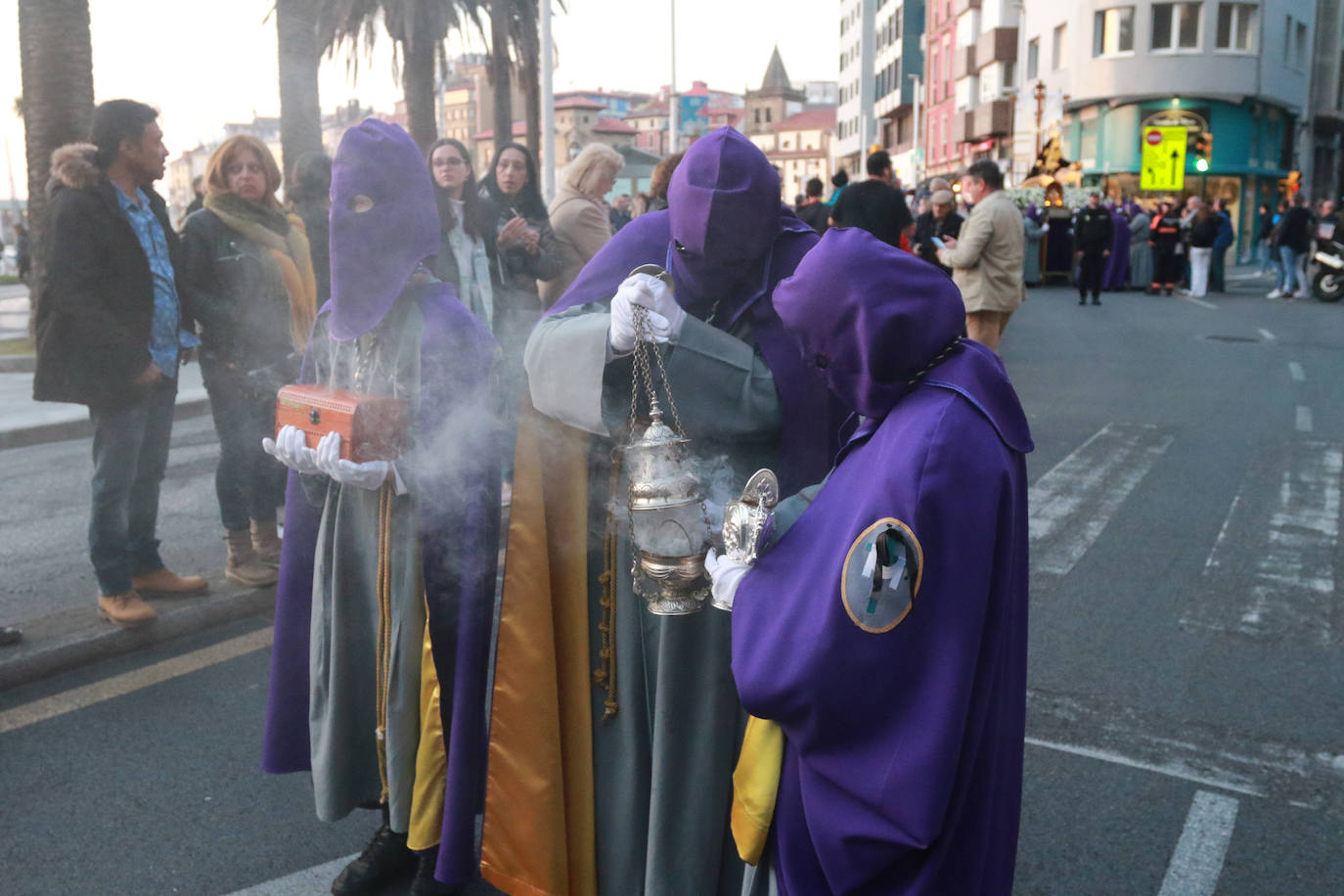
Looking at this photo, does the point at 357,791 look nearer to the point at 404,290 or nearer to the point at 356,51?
the point at 404,290

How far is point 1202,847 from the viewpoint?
3086 millimetres

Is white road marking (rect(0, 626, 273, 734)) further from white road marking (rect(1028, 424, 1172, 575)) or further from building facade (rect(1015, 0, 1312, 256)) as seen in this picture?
building facade (rect(1015, 0, 1312, 256))

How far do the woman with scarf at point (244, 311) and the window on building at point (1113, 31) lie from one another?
1311 inches

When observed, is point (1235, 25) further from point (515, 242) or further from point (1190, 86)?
point (515, 242)

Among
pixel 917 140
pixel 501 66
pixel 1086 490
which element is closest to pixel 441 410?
pixel 1086 490

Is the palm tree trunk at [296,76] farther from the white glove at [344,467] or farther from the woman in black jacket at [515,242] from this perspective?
the white glove at [344,467]

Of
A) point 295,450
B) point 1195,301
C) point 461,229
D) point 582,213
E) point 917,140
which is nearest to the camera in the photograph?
point 295,450

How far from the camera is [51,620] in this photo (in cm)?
450

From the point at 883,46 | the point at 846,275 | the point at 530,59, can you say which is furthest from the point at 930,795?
the point at 883,46

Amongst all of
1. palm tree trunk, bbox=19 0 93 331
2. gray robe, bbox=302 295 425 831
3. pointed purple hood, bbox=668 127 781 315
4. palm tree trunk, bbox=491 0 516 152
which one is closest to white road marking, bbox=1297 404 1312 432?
pointed purple hood, bbox=668 127 781 315

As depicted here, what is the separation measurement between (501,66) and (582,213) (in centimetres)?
1302

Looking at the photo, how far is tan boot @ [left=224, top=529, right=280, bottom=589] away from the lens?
496cm

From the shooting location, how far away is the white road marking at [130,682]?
152 inches

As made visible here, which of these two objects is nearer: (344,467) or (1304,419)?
(344,467)
